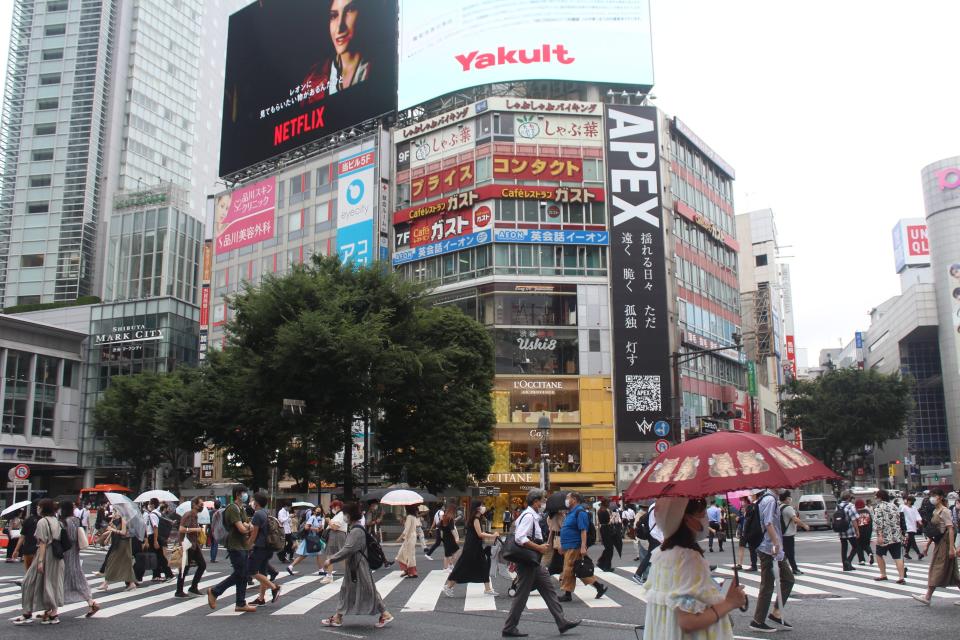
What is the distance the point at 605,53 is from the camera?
53750 millimetres

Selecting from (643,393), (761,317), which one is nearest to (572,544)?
(643,393)

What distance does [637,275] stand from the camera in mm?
49156

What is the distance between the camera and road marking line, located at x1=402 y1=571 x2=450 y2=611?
12763 mm

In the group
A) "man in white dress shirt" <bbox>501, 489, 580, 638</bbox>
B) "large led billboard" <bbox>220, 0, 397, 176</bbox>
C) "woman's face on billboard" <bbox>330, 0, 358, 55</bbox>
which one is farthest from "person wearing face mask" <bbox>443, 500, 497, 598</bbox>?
"woman's face on billboard" <bbox>330, 0, 358, 55</bbox>

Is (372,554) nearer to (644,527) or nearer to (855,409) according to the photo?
(644,527)

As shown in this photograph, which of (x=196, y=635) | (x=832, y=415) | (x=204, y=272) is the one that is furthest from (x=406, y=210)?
(x=196, y=635)

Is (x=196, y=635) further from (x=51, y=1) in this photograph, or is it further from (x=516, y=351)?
(x=51, y=1)

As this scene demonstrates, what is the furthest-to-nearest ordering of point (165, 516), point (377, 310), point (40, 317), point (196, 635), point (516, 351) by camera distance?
point (40, 317)
point (516, 351)
point (377, 310)
point (165, 516)
point (196, 635)

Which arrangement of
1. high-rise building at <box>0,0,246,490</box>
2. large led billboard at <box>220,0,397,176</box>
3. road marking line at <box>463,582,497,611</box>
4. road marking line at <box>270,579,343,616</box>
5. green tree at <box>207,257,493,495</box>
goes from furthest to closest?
high-rise building at <box>0,0,246,490</box> → large led billboard at <box>220,0,397,176</box> → green tree at <box>207,257,493,495</box> → road marking line at <box>463,582,497,611</box> → road marking line at <box>270,579,343,616</box>

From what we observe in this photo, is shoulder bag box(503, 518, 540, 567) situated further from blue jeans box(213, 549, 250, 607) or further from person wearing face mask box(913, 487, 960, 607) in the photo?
person wearing face mask box(913, 487, 960, 607)

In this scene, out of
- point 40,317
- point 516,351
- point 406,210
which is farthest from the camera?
point 40,317

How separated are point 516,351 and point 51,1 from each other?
65.3 metres

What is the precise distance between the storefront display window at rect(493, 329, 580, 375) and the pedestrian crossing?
100 ft

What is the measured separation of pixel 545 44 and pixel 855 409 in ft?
108
